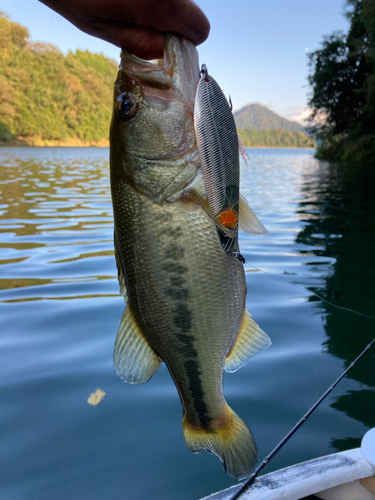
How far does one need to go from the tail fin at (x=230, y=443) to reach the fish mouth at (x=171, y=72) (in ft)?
4.80

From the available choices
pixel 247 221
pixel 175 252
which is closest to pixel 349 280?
pixel 247 221

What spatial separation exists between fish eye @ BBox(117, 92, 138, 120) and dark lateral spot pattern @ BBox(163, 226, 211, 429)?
52cm

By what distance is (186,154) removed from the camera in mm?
1661

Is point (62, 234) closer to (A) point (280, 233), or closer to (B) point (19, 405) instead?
(A) point (280, 233)

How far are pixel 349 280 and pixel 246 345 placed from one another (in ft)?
17.1

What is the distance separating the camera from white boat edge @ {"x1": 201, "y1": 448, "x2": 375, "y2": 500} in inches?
85.7

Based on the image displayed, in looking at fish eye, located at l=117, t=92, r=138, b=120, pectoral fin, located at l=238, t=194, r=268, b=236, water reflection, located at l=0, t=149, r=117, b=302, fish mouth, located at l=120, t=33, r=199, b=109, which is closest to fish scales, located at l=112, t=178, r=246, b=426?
pectoral fin, located at l=238, t=194, r=268, b=236

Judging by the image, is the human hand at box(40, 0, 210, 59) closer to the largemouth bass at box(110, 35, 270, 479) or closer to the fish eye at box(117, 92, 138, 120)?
the largemouth bass at box(110, 35, 270, 479)

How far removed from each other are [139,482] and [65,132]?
109638 mm

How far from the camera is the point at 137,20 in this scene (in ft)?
5.42

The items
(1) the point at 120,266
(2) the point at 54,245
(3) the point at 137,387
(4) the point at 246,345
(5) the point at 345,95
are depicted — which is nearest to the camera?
(1) the point at 120,266

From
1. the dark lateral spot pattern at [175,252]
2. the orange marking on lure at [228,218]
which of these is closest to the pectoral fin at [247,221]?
the orange marking on lure at [228,218]

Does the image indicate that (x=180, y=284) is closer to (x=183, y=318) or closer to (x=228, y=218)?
(x=183, y=318)

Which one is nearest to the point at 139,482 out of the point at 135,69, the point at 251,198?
the point at 135,69
